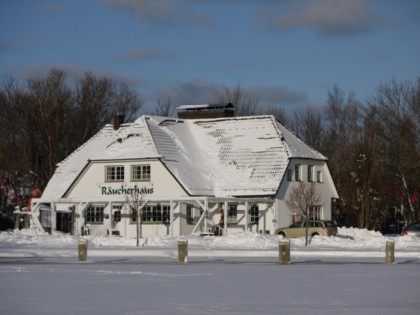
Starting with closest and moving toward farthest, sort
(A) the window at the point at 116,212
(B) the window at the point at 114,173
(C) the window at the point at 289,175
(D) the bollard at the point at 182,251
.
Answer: (D) the bollard at the point at 182,251
(A) the window at the point at 116,212
(B) the window at the point at 114,173
(C) the window at the point at 289,175

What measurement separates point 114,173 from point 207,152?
6813mm

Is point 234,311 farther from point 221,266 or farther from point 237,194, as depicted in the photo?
point 237,194

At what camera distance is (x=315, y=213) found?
213 feet

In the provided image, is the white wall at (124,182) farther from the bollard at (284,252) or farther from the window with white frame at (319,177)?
the bollard at (284,252)

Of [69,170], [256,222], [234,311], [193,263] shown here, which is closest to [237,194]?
[256,222]

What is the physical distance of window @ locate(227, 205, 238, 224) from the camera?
201ft

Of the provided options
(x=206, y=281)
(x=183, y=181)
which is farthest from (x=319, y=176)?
(x=206, y=281)

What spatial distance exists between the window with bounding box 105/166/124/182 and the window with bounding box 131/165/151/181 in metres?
0.82

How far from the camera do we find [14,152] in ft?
259

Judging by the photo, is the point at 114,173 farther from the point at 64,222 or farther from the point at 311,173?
the point at 311,173

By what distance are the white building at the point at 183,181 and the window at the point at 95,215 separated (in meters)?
0.06

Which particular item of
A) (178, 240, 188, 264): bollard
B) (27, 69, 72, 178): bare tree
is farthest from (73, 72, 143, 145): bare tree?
(178, 240, 188, 264): bollard

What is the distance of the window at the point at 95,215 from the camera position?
6294cm

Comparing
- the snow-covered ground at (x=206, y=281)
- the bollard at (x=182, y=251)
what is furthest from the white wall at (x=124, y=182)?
the bollard at (x=182, y=251)
